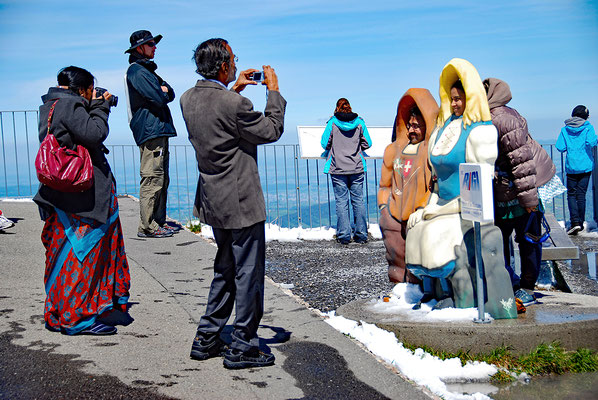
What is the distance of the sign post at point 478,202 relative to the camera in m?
4.39

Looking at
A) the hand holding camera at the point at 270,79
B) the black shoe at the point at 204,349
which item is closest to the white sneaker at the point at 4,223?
the black shoe at the point at 204,349

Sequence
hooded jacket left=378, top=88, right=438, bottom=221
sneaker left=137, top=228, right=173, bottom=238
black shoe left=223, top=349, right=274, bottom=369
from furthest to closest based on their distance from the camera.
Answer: sneaker left=137, top=228, right=173, bottom=238 → hooded jacket left=378, top=88, right=438, bottom=221 → black shoe left=223, top=349, right=274, bottom=369

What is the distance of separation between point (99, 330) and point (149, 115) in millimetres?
4072

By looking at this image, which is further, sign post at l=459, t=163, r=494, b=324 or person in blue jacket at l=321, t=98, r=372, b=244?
person in blue jacket at l=321, t=98, r=372, b=244

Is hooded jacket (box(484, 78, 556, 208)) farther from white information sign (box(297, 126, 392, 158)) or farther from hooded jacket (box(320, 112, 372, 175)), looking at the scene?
white information sign (box(297, 126, 392, 158))

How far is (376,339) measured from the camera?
4883 millimetres

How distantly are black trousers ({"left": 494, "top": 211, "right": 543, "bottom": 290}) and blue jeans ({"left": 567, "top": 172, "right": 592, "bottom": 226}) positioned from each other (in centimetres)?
646

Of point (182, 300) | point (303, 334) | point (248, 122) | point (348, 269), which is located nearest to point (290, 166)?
point (348, 269)

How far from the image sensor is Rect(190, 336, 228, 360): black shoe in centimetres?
422

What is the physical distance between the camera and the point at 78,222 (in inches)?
180

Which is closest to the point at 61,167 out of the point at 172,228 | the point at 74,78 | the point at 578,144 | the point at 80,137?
the point at 80,137

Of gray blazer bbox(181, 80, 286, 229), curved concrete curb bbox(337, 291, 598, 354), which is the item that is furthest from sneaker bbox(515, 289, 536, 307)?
gray blazer bbox(181, 80, 286, 229)

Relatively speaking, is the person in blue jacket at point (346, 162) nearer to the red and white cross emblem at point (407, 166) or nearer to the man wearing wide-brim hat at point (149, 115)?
the man wearing wide-brim hat at point (149, 115)

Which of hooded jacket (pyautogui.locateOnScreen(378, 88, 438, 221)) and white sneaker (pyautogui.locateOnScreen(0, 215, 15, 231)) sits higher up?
Answer: hooded jacket (pyautogui.locateOnScreen(378, 88, 438, 221))
